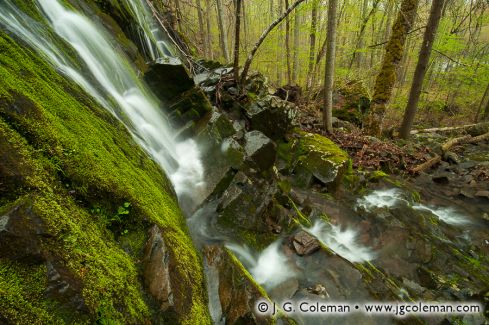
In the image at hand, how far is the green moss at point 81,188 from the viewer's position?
1901 millimetres

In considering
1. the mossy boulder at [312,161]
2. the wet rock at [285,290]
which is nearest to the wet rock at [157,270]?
the wet rock at [285,290]

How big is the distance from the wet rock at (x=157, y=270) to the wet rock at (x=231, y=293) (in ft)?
2.70

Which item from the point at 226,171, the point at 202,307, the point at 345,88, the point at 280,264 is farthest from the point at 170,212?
the point at 345,88

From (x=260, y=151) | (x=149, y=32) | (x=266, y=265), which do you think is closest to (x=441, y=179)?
(x=260, y=151)

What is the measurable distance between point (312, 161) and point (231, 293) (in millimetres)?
4202

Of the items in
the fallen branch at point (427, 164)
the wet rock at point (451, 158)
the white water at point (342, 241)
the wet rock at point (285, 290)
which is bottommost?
the wet rock at point (451, 158)

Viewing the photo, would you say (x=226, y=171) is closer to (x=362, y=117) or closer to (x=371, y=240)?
(x=371, y=240)

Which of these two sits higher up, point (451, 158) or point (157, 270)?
point (157, 270)

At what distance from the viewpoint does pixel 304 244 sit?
450cm

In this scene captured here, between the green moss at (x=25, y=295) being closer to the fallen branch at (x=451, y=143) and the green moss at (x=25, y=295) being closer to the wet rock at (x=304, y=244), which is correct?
the wet rock at (x=304, y=244)

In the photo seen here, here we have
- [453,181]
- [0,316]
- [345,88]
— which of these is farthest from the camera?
[345,88]

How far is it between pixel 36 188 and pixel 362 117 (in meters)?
12.0

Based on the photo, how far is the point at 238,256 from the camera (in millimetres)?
4027

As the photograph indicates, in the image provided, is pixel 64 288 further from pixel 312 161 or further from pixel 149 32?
pixel 149 32
